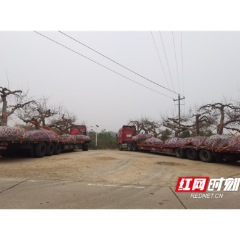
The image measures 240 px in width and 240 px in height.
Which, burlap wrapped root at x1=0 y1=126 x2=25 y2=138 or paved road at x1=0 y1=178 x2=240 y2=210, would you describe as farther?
burlap wrapped root at x1=0 y1=126 x2=25 y2=138

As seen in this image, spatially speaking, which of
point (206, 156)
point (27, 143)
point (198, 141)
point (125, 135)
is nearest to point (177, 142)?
point (198, 141)

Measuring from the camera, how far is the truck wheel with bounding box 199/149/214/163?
11689mm

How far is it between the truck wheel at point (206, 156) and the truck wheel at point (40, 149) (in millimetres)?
9887

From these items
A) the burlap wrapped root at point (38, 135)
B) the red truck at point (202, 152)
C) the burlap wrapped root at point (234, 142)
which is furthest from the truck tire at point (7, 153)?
the burlap wrapped root at point (234, 142)

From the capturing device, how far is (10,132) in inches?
423

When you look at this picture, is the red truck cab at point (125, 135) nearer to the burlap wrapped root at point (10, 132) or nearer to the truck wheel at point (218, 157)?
the truck wheel at point (218, 157)

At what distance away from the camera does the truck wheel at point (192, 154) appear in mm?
13000

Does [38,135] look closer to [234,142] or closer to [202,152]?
[202,152]

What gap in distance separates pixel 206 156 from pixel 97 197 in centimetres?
926

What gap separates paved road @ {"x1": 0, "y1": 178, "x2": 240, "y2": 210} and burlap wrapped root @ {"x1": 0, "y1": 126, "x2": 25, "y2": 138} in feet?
16.0

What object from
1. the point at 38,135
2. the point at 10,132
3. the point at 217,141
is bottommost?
the point at 217,141

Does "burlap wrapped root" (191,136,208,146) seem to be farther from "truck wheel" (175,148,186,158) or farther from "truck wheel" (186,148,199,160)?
"truck wheel" (175,148,186,158)

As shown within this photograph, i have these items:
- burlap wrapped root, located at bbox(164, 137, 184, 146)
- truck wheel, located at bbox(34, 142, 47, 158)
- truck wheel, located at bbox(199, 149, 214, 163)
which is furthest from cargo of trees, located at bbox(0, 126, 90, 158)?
truck wheel, located at bbox(199, 149, 214, 163)
